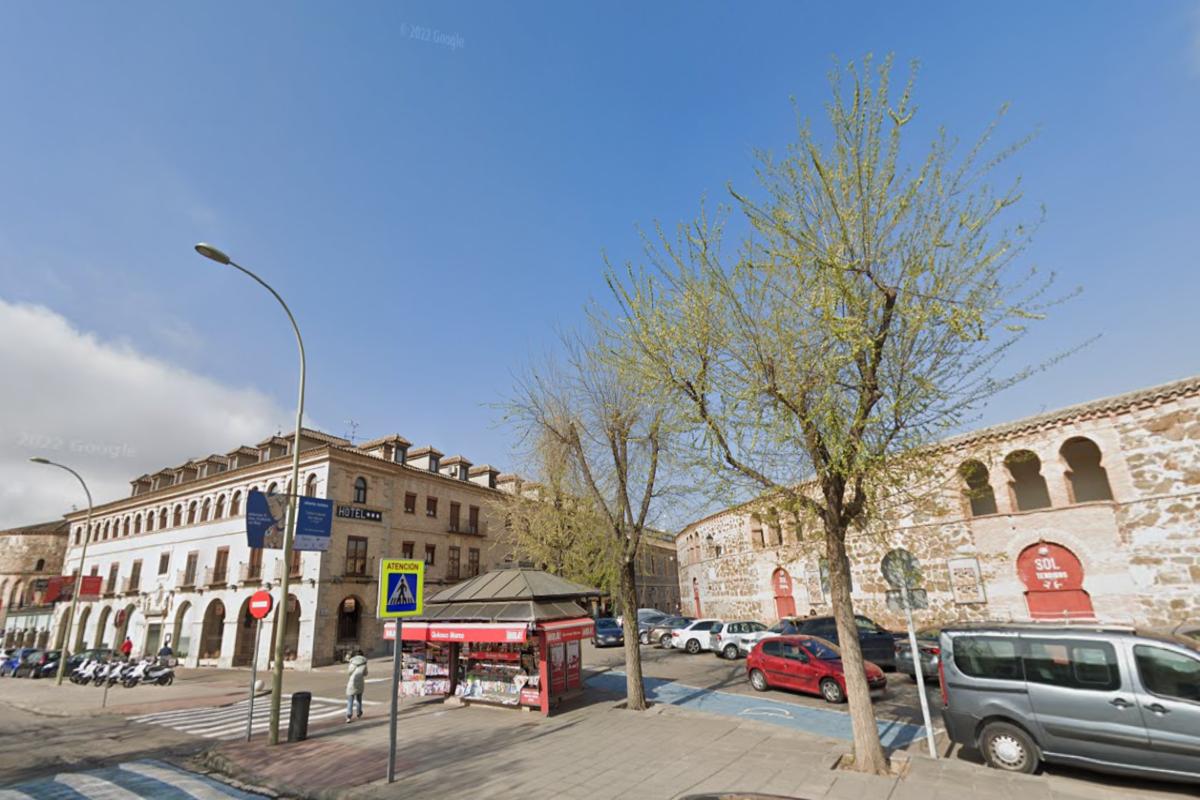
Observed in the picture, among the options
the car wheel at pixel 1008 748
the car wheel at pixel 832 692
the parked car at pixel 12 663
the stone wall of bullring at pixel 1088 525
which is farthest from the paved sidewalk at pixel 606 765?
the parked car at pixel 12 663

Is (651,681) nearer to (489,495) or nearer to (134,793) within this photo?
(134,793)

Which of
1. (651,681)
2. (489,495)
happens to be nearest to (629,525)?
(651,681)

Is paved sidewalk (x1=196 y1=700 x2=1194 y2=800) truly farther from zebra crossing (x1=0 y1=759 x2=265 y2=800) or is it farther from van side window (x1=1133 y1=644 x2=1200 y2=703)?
van side window (x1=1133 y1=644 x2=1200 y2=703)

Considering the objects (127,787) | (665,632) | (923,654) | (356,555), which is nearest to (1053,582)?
(923,654)

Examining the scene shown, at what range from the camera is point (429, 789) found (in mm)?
8344

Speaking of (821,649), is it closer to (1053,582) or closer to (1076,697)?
(1076,697)

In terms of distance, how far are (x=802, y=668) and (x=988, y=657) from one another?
6.68 metres

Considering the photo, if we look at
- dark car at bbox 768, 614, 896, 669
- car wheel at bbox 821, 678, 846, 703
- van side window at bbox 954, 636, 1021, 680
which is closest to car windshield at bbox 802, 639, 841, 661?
car wheel at bbox 821, 678, 846, 703

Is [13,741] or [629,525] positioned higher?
[629,525]

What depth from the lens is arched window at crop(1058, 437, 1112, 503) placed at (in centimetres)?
1947

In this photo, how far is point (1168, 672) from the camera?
293 inches

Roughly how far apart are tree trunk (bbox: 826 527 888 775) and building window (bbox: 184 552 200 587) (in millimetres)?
37163

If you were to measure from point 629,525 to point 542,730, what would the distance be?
508 cm

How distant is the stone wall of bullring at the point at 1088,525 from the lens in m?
17.1
